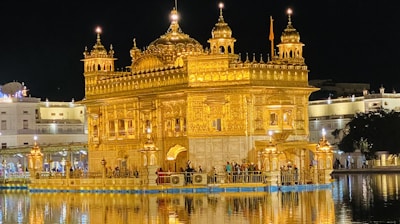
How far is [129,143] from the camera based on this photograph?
5419 centimetres

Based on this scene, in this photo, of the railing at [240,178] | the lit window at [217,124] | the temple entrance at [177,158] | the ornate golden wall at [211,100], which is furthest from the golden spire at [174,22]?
the railing at [240,178]

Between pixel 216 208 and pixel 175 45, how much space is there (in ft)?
73.7

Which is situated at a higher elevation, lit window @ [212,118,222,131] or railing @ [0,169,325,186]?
lit window @ [212,118,222,131]

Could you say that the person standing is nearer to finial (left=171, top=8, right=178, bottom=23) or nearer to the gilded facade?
the gilded facade

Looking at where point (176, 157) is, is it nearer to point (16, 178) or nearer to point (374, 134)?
point (16, 178)

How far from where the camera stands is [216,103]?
47.7m

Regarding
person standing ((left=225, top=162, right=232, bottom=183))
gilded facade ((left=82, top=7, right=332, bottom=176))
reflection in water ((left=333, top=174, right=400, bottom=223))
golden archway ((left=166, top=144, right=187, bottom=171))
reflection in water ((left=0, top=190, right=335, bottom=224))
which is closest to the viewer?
reflection in water ((left=333, top=174, right=400, bottom=223))

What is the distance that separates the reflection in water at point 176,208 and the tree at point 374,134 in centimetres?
4286

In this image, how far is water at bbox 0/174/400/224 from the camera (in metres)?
28.2

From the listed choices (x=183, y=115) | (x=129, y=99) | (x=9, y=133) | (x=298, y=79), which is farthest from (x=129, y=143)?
Answer: (x=9, y=133)

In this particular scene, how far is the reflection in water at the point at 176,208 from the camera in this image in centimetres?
2862

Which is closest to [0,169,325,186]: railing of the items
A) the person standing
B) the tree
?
the person standing

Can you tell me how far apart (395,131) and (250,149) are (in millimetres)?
37104

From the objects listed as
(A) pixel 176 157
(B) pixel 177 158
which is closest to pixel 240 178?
(A) pixel 176 157
